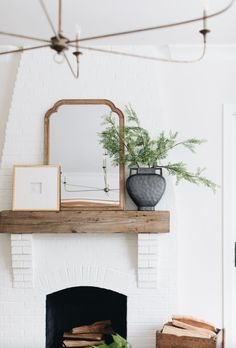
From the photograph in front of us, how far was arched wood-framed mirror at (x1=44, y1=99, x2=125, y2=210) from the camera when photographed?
4.13 metres

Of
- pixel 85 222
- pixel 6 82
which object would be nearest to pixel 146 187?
pixel 85 222

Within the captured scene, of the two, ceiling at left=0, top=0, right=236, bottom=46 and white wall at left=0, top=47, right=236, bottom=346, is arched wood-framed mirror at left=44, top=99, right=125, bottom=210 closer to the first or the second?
white wall at left=0, top=47, right=236, bottom=346

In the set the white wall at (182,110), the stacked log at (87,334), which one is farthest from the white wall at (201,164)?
the stacked log at (87,334)

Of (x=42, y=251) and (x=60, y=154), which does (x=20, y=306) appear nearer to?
(x=42, y=251)

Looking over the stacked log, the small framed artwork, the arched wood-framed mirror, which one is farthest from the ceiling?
the stacked log

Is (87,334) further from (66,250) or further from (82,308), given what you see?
(66,250)

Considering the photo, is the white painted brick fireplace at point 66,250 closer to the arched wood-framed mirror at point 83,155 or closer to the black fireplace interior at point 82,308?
the arched wood-framed mirror at point 83,155

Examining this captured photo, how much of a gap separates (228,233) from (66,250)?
1.20 metres

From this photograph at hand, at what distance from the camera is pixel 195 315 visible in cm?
421

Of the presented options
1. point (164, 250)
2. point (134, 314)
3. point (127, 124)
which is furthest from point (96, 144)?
point (134, 314)

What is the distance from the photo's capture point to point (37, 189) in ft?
13.6

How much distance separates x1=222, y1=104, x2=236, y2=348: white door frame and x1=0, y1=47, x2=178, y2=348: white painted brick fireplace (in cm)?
38

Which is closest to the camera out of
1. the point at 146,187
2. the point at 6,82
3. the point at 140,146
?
the point at 146,187

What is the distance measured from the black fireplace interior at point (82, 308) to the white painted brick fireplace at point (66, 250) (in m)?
0.20
